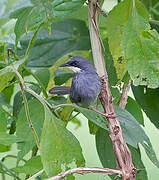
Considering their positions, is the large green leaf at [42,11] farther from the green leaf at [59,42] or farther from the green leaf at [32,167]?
the green leaf at [59,42]

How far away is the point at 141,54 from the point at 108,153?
0.23m

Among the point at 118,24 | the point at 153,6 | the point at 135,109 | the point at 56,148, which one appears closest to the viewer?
the point at 56,148

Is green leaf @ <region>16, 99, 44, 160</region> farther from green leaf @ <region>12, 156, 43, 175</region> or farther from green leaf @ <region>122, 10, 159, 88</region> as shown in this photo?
green leaf @ <region>122, 10, 159, 88</region>

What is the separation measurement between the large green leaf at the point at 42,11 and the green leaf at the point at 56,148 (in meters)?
0.14

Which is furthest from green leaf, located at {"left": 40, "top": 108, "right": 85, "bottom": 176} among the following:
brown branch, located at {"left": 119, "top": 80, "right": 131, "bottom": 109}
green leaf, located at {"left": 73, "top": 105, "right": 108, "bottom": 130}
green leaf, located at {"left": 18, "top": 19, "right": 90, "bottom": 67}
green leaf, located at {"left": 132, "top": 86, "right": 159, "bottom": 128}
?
green leaf, located at {"left": 18, "top": 19, "right": 90, "bottom": 67}

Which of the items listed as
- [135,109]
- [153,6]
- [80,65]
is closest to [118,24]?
[80,65]

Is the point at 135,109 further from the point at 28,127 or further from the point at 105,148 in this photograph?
the point at 28,127

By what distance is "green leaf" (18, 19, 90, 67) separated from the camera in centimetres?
95

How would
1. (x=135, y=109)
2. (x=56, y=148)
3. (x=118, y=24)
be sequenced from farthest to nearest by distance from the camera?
(x=135, y=109), (x=118, y=24), (x=56, y=148)

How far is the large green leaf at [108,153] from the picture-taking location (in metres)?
0.73

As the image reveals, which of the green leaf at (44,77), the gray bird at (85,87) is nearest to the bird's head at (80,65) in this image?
the gray bird at (85,87)

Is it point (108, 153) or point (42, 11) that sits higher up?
point (42, 11)

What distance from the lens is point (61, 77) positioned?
33.6 inches

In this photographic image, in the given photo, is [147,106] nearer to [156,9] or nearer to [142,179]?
[142,179]
